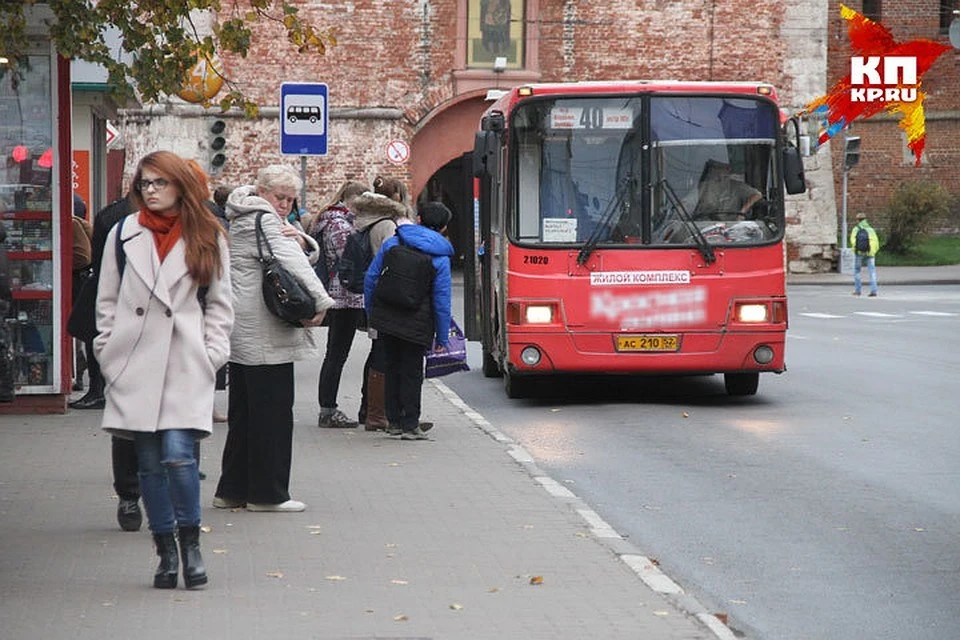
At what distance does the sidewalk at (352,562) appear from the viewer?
22.6ft

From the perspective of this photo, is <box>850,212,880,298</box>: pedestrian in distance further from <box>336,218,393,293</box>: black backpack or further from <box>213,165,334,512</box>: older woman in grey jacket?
<box>213,165,334,512</box>: older woman in grey jacket

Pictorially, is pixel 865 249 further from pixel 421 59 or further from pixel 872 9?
pixel 872 9

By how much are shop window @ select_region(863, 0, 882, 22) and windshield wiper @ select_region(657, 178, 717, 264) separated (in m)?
42.5

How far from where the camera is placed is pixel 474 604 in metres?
7.30

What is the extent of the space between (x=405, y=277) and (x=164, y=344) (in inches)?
225

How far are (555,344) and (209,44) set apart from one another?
528 cm

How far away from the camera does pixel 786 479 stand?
11.7 meters

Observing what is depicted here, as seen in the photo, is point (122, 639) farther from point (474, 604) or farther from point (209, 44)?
point (209, 44)

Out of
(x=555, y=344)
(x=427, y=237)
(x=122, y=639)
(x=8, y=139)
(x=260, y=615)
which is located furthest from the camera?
(x=555, y=344)

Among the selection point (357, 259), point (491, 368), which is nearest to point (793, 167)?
point (357, 259)

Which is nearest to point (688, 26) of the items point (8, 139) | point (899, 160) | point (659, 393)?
point (899, 160)

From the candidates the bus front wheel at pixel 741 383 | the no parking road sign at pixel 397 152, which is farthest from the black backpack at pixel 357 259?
the no parking road sign at pixel 397 152

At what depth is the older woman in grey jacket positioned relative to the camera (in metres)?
9.68

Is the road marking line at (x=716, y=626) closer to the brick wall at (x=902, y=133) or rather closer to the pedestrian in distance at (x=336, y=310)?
the pedestrian in distance at (x=336, y=310)
